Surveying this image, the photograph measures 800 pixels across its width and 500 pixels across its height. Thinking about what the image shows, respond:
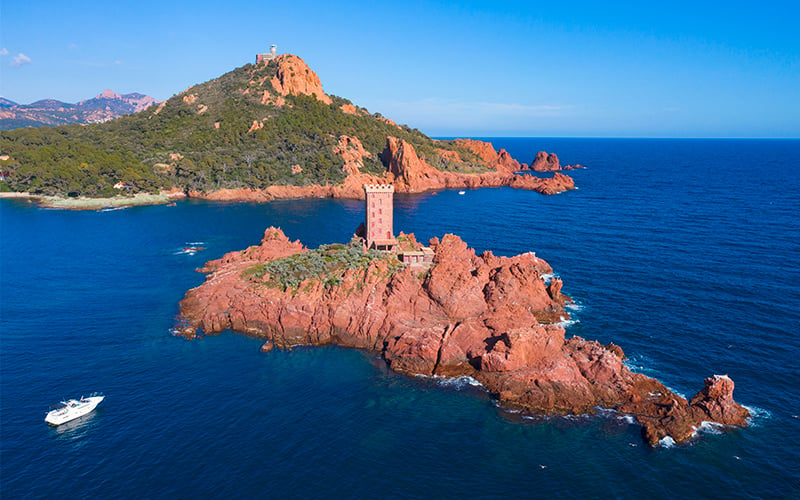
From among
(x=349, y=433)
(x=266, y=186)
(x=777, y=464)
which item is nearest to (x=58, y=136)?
(x=266, y=186)

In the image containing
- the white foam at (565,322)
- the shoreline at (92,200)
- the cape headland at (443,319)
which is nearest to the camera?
the cape headland at (443,319)

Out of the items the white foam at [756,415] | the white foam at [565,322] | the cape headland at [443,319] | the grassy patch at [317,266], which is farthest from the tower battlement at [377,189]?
the white foam at [756,415]

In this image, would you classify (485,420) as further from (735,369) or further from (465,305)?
(735,369)

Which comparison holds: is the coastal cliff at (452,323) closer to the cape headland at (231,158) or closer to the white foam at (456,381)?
the white foam at (456,381)

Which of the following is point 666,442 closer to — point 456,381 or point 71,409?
point 456,381

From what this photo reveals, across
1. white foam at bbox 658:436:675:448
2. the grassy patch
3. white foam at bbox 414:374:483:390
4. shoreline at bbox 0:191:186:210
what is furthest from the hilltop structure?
shoreline at bbox 0:191:186:210
